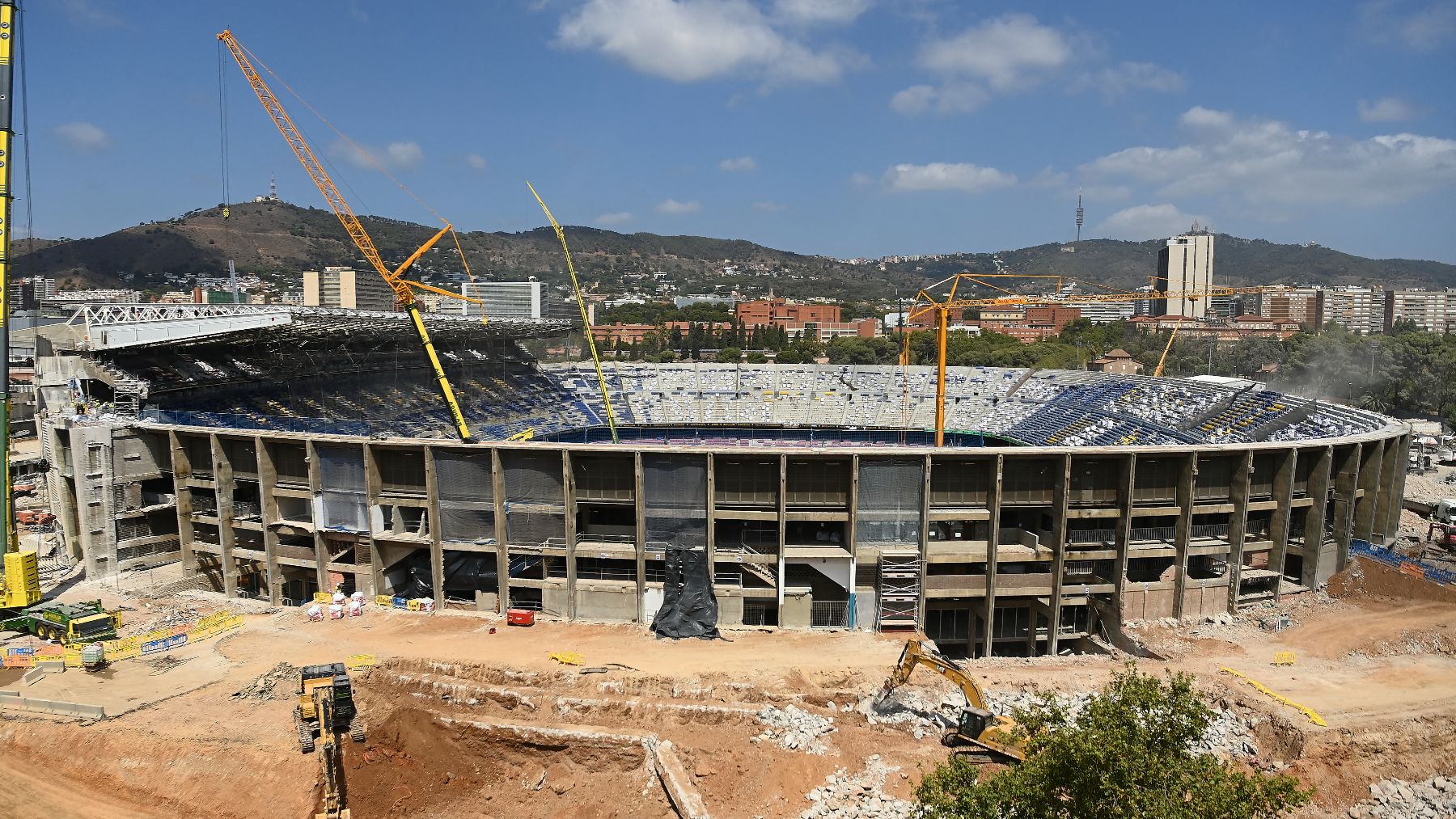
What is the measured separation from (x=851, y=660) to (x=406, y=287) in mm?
40641

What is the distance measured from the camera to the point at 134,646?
98.9 feet

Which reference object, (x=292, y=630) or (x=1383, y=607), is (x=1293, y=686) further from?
(x=292, y=630)

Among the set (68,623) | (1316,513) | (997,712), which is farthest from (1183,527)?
(68,623)

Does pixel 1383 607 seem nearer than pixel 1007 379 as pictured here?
Yes

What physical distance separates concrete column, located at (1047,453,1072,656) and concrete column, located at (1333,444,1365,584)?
12.7 m

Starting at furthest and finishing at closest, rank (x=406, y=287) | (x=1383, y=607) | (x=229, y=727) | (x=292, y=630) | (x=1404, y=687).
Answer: (x=406, y=287), (x=1383, y=607), (x=292, y=630), (x=1404, y=687), (x=229, y=727)

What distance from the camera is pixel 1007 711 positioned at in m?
25.8

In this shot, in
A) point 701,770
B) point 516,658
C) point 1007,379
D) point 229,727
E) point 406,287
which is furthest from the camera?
point 1007,379

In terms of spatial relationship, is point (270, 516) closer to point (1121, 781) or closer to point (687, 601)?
point (687, 601)

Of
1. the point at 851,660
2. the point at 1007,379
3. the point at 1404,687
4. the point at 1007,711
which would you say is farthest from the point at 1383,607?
the point at 1007,379

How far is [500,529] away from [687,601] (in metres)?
→ 8.88

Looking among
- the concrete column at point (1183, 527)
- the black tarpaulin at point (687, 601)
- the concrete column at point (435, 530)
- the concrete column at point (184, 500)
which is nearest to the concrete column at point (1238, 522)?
the concrete column at point (1183, 527)

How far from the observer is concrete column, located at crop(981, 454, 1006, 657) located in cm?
3419

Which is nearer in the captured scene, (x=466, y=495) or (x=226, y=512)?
(x=466, y=495)
